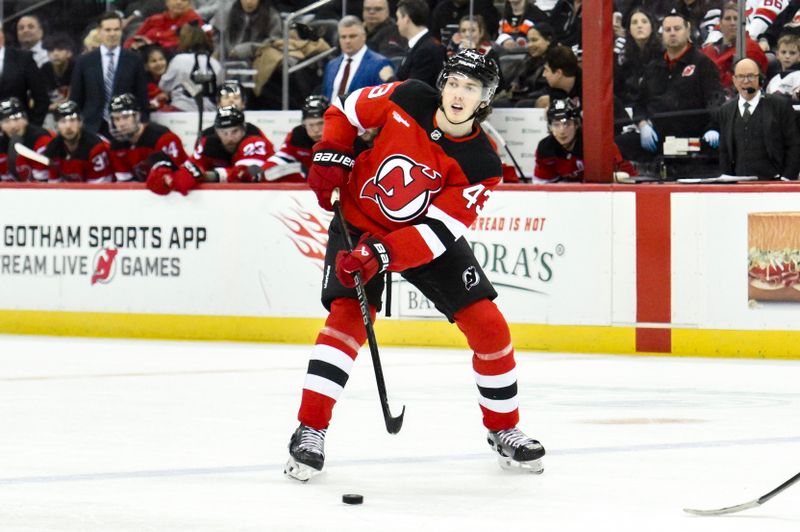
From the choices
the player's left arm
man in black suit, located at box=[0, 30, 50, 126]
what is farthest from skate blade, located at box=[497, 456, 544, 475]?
man in black suit, located at box=[0, 30, 50, 126]

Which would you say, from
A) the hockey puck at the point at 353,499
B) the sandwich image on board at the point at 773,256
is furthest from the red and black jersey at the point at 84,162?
the hockey puck at the point at 353,499

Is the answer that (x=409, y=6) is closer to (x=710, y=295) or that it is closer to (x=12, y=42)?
(x=710, y=295)

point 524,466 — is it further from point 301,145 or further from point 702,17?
point 301,145

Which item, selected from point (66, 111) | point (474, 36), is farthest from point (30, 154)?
point (474, 36)

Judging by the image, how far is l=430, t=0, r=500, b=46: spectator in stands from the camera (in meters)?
10.1

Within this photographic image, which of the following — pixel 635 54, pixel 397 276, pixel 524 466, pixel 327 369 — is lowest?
pixel 397 276

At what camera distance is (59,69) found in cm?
1183

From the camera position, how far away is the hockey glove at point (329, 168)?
477cm

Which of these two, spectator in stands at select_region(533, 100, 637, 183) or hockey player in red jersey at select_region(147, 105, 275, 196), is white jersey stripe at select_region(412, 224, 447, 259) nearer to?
spectator in stands at select_region(533, 100, 637, 183)

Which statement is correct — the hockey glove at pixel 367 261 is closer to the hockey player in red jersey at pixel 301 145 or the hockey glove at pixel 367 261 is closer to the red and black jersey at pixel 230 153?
the hockey player in red jersey at pixel 301 145

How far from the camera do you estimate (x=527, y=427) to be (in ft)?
19.1

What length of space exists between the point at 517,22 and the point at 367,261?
18.7 feet

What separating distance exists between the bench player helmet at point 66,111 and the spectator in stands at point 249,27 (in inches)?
47.8

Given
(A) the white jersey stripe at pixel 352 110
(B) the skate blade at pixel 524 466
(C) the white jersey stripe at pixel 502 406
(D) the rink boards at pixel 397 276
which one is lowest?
(D) the rink boards at pixel 397 276
